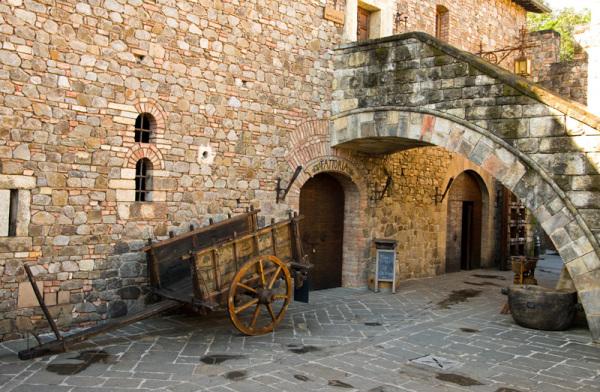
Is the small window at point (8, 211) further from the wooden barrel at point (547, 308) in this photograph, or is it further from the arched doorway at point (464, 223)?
the arched doorway at point (464, 223)

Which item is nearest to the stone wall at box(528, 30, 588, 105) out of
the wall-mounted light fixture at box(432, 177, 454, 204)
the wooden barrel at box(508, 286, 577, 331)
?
the wall-mounted light fixture at box(432, 177, 454, 204)

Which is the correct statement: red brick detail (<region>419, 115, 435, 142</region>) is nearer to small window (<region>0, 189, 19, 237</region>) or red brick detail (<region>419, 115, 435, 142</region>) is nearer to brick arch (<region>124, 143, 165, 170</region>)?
brick arch (<region>124, 143, 165, 170</region>)

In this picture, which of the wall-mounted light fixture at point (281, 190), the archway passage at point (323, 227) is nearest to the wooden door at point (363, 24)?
the archway passage at point (323, 227)

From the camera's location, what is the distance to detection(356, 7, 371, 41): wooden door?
1052 centimetres

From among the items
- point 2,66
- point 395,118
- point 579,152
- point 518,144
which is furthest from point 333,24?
point 2,66


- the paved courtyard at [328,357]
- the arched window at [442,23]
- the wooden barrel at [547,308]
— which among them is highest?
the arched window at [442,23]

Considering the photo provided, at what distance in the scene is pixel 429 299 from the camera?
933 cm

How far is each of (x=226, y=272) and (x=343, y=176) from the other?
4.52 metres

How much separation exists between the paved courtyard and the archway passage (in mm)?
1958

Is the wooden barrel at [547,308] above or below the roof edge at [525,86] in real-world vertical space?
below

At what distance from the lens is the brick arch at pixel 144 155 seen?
22.6 feet

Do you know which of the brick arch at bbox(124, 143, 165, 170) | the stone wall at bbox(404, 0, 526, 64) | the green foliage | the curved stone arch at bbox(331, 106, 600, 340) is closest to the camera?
the curved stone arch at bbox(331, 106, 600, 340)

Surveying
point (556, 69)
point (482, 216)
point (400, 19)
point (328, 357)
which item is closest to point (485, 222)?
point (482, 216)

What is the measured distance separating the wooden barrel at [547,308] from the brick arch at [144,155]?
5.37m
